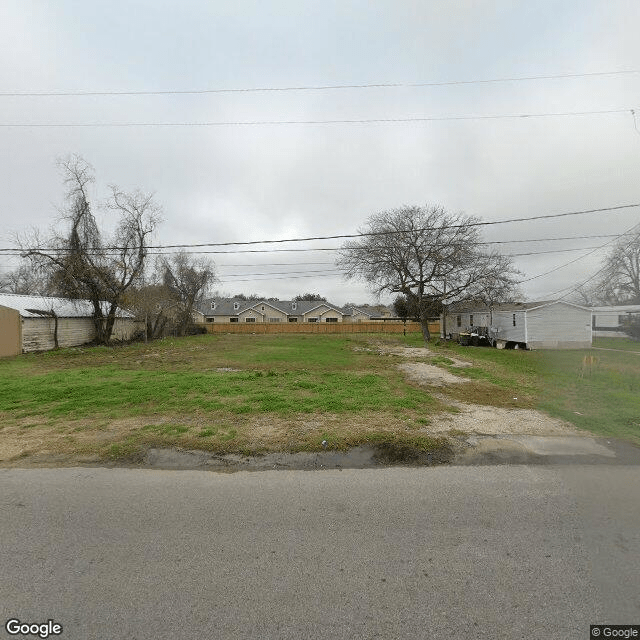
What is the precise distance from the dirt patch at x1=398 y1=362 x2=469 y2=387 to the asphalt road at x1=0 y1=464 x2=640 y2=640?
5888 millimetres

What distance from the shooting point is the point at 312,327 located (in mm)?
44594

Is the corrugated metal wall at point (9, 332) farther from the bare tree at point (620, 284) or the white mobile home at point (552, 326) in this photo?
the bare tree at point (620, 284)

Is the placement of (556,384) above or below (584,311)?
below

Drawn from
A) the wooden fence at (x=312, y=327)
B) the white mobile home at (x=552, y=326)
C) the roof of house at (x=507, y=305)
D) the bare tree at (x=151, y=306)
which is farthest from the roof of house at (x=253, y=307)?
the white mobile home at (x=552, y=326)

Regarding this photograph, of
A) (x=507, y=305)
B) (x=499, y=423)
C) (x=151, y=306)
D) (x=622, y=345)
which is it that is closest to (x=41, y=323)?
(x=151, y=306)

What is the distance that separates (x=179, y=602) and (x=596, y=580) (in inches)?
110

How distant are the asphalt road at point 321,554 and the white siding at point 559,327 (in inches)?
834

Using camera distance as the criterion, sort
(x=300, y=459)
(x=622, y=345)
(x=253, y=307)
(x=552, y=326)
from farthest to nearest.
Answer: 1. (x=253, y=307)
2. (x=622, y=345)
3. (x=552, y=326)
4. (x=300, y=459)

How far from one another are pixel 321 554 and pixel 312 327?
42145 millimetres

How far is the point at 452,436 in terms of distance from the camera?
193 inches

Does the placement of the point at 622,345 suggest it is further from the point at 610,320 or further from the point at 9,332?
the point at 9,332

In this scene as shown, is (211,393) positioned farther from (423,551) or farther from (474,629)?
(474,629)

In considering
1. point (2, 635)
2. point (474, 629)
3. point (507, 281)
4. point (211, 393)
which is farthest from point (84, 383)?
point (507, 281)

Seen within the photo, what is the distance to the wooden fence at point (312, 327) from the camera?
43.8 meters
